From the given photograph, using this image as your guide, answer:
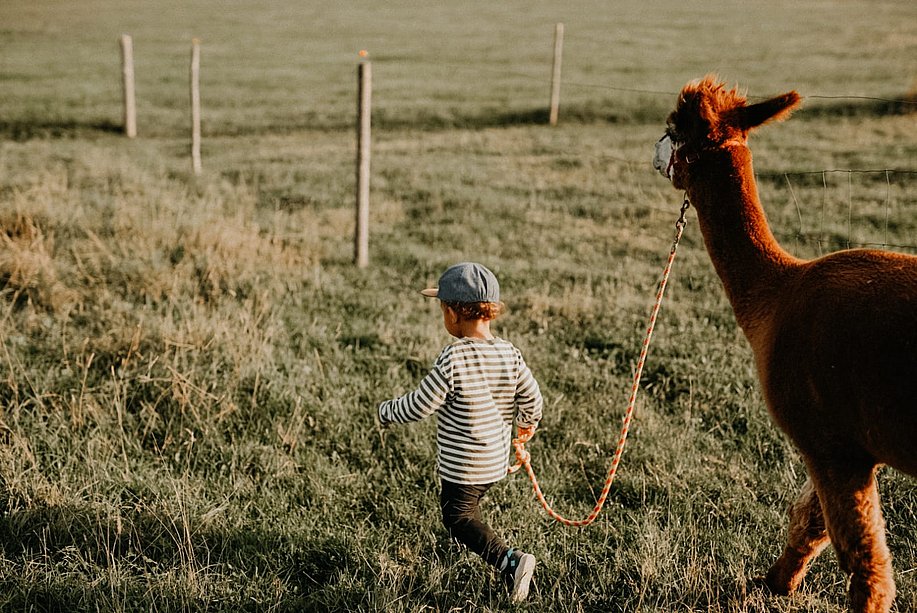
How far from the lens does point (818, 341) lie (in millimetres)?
2611

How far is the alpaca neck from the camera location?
305 cm

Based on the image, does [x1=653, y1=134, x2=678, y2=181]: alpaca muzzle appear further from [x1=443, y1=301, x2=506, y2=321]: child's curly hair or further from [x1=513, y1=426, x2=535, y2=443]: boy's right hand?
[x1=513, y1=426, x2=535, y2=443]: boy's right hand

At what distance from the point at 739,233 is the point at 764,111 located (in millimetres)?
485

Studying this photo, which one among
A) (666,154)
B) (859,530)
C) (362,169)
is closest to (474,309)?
(666,154)

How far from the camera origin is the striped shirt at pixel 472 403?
3154 millimetres

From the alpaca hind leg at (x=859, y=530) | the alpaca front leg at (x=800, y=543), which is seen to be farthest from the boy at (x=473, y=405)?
the alpaca hind leg at (x=859, y=530)

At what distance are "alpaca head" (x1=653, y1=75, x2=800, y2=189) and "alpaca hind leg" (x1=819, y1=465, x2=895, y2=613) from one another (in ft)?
4.42

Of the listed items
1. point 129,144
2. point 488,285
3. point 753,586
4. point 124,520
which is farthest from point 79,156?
point 753,586

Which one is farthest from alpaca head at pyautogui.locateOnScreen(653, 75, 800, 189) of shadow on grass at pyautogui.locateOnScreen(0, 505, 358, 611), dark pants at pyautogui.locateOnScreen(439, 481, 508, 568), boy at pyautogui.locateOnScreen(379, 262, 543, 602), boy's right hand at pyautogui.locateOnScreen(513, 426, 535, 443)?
shadow on grass at pyautogui.locateOnScreen(0, 505, 358, 611)

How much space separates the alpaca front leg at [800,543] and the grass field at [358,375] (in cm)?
10

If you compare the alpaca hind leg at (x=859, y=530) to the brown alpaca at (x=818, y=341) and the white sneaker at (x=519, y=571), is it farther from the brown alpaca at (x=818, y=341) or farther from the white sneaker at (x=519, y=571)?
the white sneaker at (x=519, y=571)

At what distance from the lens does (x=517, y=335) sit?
578 cm

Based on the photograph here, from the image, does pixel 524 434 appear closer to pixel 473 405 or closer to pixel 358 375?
pixel 473 405

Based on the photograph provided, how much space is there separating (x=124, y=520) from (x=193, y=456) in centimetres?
64
